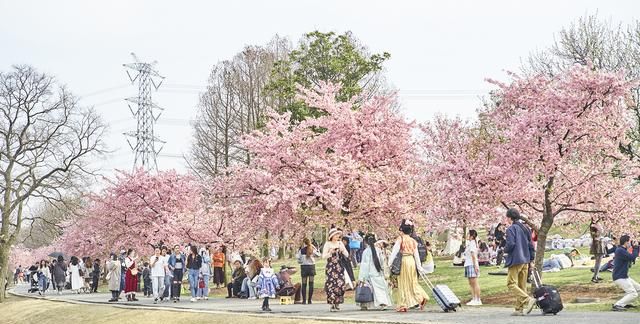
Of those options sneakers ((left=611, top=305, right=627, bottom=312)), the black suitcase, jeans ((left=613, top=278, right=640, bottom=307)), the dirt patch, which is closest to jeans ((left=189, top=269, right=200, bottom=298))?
the dirt patch

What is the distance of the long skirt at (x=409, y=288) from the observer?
55.6 ft

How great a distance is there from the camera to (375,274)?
1814 cm

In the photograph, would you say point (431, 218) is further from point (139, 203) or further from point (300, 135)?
point (139, 203)

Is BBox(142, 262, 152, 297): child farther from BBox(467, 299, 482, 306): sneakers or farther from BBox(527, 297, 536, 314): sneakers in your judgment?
BBox(527, 297, 536, 314): sneakers

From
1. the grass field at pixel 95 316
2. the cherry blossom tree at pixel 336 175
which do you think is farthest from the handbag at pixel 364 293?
the cherry blossom tree at pixel 336 175

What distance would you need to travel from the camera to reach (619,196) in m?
20.0

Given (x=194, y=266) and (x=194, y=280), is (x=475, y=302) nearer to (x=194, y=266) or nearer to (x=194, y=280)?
(x=194, y=266)

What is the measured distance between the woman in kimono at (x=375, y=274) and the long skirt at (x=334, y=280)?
A: 21.1 inches

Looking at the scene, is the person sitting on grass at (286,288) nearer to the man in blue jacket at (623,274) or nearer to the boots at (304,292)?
the boots at (304,292)

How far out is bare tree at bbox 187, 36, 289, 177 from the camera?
4800 cm

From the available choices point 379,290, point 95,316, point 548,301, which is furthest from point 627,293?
point 95,316

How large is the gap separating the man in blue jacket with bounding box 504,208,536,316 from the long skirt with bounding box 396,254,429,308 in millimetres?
2764

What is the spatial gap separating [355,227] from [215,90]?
25.6m

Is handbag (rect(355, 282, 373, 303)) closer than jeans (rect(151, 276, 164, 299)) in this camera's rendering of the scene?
Yes
